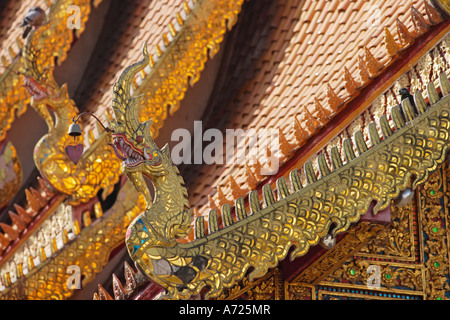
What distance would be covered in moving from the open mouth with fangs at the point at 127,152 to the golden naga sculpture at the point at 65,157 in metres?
2.38

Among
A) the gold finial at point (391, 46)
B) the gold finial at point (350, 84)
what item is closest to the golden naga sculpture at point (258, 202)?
the gold finial at point (391, 46)

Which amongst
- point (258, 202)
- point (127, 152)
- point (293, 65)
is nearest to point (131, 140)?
point (127, 152)

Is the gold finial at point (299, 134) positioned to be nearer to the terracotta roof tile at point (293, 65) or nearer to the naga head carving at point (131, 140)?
the terracotta roof tile at point (293, 65)

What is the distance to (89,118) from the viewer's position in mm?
8375

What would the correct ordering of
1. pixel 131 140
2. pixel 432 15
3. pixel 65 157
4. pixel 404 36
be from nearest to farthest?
pixel 131 140 < pixel 432 15 < pixel 404 36 < pixel 65 157

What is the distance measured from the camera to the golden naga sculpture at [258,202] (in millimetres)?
5266

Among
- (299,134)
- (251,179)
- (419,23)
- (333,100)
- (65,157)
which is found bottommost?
(251,179)

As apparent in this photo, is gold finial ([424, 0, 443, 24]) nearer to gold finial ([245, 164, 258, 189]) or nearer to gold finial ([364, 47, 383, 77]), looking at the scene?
gold finial ([364, 47, 383, 77])

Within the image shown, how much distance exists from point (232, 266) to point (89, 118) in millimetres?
3153

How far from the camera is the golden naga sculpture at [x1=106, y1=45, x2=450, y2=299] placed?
5.27 metres

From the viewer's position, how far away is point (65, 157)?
7723 millimetres

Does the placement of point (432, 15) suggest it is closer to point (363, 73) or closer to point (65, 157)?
point (363, 73)

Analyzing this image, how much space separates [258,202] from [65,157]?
2.50 metres

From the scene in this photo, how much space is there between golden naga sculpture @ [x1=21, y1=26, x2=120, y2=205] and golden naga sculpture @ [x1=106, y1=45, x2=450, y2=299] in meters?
2.27
